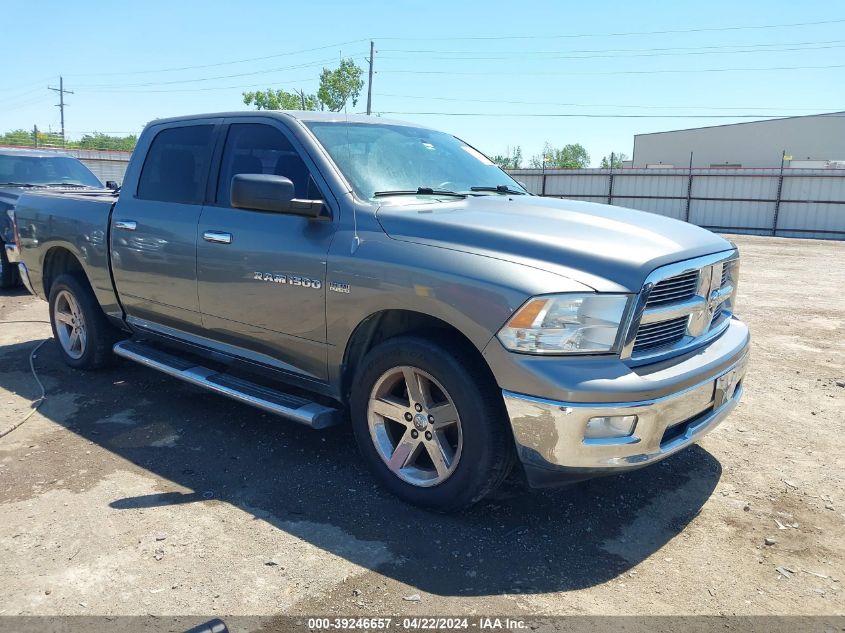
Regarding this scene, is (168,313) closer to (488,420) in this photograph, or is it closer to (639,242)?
(488,420)

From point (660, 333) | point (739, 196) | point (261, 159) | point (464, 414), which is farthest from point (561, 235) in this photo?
point (739, 196)

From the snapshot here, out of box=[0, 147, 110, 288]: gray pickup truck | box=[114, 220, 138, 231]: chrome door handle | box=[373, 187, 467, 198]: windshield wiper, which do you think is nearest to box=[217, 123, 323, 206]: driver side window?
box=[373, 187, 467, 198]: windshield wiper

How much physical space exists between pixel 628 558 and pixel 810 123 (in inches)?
2046

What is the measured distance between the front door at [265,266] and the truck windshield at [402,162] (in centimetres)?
23

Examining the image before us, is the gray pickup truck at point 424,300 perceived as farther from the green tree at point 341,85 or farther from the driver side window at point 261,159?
the green tree at point 341,85

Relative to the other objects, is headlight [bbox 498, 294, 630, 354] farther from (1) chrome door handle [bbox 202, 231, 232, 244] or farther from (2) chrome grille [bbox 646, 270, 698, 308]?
(1) chrome door handle [bbox 202, 231, 232, 244]

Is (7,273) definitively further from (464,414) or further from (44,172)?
(464,414)

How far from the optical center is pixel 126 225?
484cm

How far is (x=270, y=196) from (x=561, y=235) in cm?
149

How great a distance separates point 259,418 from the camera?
4.72m

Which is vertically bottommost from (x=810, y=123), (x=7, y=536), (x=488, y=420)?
(x=7, y=536)

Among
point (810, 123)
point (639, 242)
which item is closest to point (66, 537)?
point (639, 242)

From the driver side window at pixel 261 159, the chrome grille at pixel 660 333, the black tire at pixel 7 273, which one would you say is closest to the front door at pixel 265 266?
the driver side window at pixel 261 159

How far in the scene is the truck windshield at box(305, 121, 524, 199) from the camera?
150 inches
